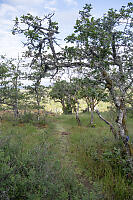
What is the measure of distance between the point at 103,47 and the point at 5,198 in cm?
521

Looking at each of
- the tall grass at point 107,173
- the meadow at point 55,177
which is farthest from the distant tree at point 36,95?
the meadow at point 55,177

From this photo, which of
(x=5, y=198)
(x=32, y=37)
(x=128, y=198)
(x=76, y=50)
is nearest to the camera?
(x=5, y=198)

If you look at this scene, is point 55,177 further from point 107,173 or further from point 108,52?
point 108,52

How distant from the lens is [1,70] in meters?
12.9

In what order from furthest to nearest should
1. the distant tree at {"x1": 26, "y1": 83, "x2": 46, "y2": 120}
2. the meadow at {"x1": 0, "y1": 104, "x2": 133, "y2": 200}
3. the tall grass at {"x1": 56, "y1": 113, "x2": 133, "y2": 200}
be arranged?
the distant tree at {"x1": 26, "y1": 83, "x2": 46, "y2": 120} < the tall grass at {"x1": 56, "y1": 113, "x2": 133, "y2": 200} < the meadow at {"x1": 0, "y1": 104, "x2": 133, "y2": 200}

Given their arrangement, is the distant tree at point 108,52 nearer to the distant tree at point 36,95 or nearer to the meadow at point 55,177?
the meadow at point 55,177

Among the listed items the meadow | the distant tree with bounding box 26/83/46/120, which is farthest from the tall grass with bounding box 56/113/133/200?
the distant tree with bounding box 26/83/46/120

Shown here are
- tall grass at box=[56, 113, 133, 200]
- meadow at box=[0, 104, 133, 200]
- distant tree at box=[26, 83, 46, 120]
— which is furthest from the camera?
distant tree at box=[26, 83, 46, 120]

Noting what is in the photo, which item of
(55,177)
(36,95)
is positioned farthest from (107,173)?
(36,95)

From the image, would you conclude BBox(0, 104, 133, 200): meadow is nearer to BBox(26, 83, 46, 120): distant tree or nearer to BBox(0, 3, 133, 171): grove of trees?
BBox(0, 3, 133, 171): grove of trees

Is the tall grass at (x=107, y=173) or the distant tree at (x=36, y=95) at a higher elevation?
the distant tree at (x=36, y=95)

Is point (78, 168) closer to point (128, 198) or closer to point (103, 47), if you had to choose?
point (128, 198)

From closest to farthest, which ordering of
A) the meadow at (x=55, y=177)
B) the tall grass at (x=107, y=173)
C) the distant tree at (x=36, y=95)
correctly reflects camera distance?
1. the meadow at (x=55, y=177)
2. the tall grass at (x=107, y=173)
3. the distant tree at (x=36, y=95)

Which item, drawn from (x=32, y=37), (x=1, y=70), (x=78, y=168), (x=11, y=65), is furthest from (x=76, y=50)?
(x=11, y=65)
